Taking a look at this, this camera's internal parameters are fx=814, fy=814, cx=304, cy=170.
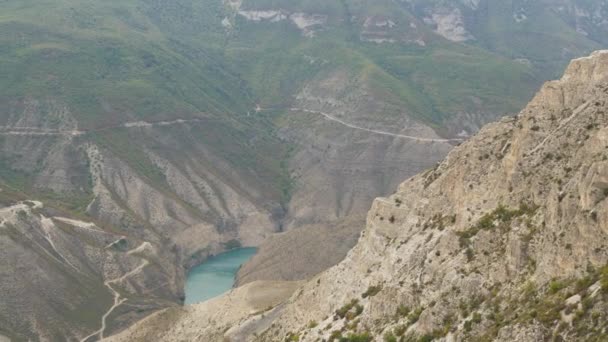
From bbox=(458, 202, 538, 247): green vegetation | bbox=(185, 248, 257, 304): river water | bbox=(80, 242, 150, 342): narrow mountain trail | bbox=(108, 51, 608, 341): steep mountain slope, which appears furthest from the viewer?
bbox=(185, 248, 257, 304): river water

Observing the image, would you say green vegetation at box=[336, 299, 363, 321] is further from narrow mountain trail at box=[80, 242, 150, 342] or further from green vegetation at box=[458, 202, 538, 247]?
narrow mountain trail at box=[80, 242, 150, 342]

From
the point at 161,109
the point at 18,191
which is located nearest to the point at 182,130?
the point at 161,109

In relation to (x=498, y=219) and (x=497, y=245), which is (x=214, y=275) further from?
(x=497, y=245)

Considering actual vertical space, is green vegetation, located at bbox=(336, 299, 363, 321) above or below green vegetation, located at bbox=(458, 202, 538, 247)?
below

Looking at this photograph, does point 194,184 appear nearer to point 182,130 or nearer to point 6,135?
Result: point 182,130

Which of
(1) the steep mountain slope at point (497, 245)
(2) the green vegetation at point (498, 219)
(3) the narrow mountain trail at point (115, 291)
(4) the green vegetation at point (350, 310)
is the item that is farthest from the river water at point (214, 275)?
(2) the green vegetation at point (498, 219)

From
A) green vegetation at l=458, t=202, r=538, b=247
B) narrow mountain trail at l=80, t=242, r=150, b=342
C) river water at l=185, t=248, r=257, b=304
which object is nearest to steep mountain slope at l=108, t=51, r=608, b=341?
green vegetation at l=458, t=202, r=538, b=247

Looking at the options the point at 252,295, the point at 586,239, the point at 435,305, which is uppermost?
the point at 586,239
